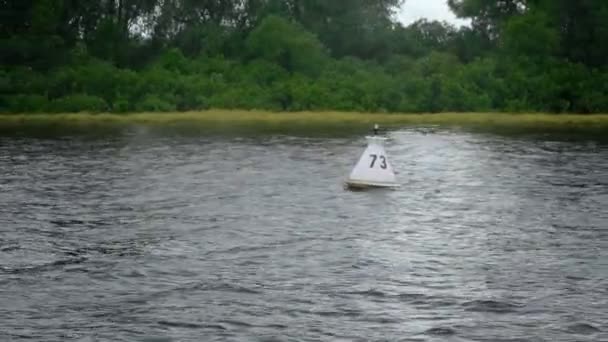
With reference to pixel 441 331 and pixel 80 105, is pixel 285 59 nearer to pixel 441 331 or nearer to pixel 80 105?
pixel 80 105

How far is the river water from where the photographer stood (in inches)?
588

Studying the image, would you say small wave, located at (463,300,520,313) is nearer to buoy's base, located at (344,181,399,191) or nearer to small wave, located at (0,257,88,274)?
small wave, located at (0,257,88,274)

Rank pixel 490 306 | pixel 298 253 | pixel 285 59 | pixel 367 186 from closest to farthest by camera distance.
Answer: pixel 490 306, pixel 298 253, pixel 367 186, pixel 285 59

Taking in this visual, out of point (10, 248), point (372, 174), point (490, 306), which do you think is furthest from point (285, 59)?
point (490, 306)

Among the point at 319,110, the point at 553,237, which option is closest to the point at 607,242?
the point at 553,237

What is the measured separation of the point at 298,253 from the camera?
20266mm

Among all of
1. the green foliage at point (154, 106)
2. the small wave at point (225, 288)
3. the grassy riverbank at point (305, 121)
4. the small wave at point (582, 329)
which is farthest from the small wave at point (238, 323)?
the green foliage at point (154, 106)

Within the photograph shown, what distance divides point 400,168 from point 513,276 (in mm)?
19434

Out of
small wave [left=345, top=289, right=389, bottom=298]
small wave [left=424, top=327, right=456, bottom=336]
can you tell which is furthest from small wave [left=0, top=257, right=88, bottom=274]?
small wave [left=424, top=327, right=456, bottom=336]

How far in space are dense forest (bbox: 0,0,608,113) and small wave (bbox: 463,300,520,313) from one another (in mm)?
57932

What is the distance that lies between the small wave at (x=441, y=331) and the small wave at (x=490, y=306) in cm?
125

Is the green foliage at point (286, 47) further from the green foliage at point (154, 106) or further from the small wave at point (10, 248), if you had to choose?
the small wave at point (10, 248)

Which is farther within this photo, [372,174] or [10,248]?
[372,174]

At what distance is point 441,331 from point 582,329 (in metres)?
2.09
